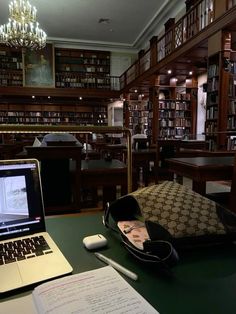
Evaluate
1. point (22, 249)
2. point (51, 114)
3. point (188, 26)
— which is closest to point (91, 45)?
point (51, 114)

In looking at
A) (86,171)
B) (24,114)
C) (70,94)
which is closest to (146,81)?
(70,94)

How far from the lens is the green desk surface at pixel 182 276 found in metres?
0.57

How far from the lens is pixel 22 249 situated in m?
0.77

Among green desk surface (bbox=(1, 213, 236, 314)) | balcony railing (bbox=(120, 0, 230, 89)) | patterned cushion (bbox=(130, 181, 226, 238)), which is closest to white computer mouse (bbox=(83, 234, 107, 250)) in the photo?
green desk surface (bbox=(1, 213, 236, 314))

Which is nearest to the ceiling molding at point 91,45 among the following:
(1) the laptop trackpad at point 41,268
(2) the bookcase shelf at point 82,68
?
(2) the bookcase shelf at point 82,68

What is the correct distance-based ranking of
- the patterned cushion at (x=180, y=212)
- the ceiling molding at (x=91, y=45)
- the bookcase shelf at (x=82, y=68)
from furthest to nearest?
the bookcase shelf at (x=82, y=68) → the ceiling molding at (x=91, y=45) → the patterned cushion at (x=180, y=212)

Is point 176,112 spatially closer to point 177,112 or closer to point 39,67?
point 177,112

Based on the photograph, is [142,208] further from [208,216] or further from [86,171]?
[86,171]

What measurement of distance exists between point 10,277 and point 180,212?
19.3 inches

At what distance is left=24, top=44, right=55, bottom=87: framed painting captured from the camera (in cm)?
1061

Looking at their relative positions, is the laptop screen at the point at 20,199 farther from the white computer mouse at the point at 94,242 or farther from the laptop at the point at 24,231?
the white computer mouse at the point at 94,242

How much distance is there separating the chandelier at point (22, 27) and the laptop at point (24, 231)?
5574 mm

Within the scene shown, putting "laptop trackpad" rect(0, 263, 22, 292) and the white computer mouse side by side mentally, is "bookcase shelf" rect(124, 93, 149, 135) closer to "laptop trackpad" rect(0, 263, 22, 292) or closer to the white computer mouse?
the white computer mouse

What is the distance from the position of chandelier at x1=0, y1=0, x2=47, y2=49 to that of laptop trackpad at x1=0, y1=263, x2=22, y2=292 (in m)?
5.84
